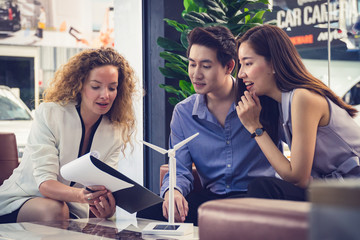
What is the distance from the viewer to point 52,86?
2.75m

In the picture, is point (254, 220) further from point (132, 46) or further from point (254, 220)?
point (132, 46)

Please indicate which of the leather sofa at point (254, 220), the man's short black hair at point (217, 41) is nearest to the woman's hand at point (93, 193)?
the man's short black hair at point (217, 41)

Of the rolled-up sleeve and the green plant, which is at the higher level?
the green plant

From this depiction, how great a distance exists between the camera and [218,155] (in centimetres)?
260

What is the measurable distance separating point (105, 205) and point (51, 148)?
0.49m

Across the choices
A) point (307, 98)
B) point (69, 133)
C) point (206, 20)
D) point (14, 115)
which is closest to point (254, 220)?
point (307, 98)

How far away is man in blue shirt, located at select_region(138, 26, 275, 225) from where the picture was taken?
2545mm

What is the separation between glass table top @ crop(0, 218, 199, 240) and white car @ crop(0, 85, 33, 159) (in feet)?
8.06

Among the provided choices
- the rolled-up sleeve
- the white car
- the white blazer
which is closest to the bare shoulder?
the white blazer

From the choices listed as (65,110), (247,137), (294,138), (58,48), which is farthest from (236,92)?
(58,48)

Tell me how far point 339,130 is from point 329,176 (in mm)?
201

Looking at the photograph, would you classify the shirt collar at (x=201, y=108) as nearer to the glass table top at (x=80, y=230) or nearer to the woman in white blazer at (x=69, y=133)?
the woman in white blazer at (x=69, y=133)

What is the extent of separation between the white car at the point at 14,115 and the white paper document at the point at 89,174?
2.65 metres

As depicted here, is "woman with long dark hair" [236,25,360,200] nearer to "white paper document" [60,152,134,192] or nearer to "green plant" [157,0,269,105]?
"white paper document" [60,152,134,192]
